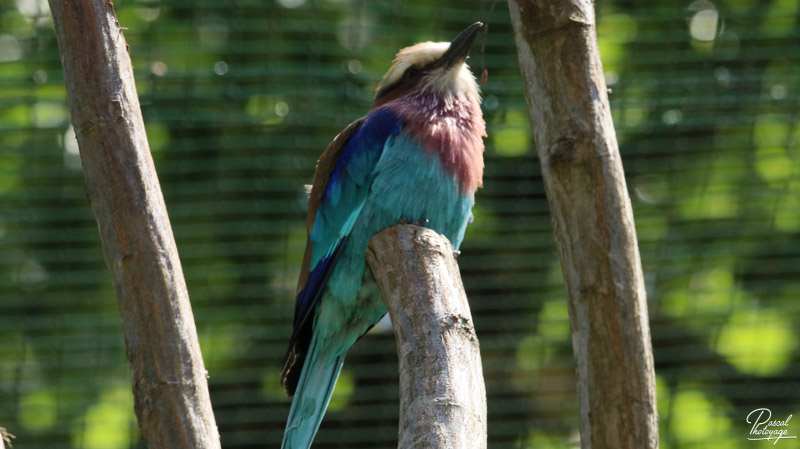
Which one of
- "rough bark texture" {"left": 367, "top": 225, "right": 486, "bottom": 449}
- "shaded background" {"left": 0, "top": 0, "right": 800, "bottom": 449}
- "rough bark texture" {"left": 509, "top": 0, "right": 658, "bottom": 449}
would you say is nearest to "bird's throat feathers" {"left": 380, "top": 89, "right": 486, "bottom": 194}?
"rough bark texture" {"left": 367, "top": 225, "right": 486, "bottom": 449}

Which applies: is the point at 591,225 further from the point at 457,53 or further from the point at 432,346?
the point at 457,53

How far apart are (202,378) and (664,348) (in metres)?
2.86

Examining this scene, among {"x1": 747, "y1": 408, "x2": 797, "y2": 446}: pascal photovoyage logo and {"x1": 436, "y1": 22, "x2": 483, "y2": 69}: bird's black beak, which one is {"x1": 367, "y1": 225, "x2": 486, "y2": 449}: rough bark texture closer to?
{"x1": 436, "y1": 22, "x2": 483, "y2": 69}: bird's black beak

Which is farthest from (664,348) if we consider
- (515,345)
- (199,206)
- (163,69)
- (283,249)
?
(163,69)

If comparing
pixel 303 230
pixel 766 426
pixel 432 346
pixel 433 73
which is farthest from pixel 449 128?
pixel 766 426

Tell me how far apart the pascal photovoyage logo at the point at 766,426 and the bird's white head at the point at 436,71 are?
1634mm

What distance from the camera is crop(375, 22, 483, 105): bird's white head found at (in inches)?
118

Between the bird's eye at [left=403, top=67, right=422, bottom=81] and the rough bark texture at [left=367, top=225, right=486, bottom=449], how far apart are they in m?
1.05

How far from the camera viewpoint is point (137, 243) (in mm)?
1733

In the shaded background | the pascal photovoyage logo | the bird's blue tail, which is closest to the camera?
the bird's blue tail

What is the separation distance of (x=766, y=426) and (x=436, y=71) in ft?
6.22

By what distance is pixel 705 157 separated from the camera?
4.32 m

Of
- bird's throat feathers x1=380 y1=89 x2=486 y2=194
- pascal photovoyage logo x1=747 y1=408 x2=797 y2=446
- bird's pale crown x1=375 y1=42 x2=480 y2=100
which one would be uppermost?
bird's pale crown x1=375 y1=42 x2=480 y2=100

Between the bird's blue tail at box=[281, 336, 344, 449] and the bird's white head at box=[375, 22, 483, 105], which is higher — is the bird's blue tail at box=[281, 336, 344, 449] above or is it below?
below
